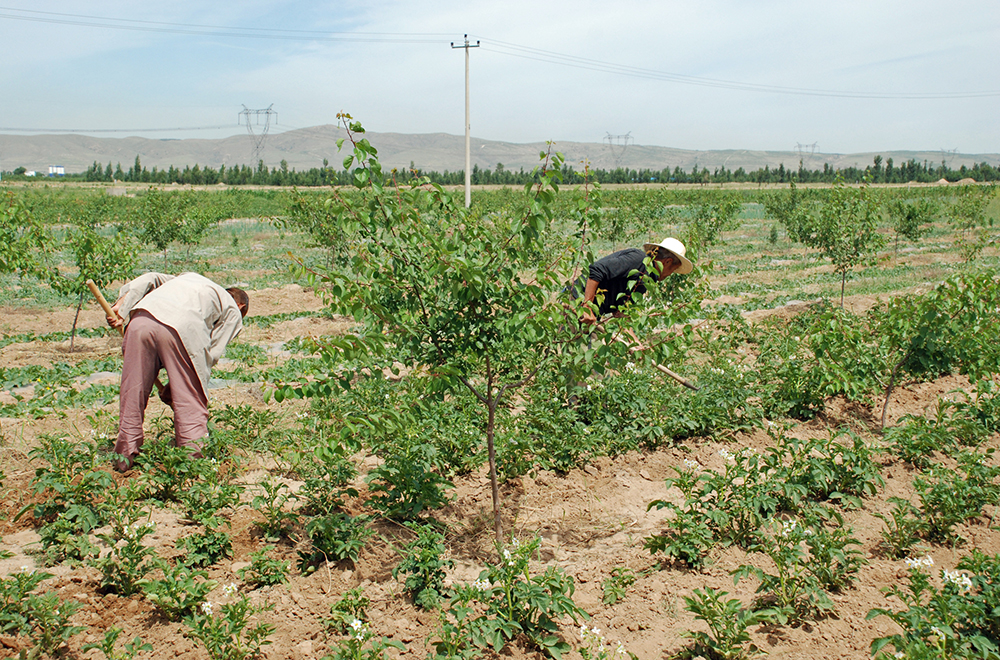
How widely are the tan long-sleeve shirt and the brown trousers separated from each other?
57mm

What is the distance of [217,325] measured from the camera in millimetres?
4855

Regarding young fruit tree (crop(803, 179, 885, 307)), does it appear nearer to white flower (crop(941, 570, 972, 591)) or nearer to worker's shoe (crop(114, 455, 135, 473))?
white flower (crop(941, 570, 972, 591))

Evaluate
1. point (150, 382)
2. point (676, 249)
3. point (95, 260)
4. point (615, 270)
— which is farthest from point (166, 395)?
point (95, 260)

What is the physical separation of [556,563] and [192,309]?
3.07m

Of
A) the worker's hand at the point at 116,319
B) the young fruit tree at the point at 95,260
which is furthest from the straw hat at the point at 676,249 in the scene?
the young fruit tree at the point at 95,260

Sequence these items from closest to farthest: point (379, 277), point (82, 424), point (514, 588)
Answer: point (514, 588)
point (379, 277)
point (82, 424)

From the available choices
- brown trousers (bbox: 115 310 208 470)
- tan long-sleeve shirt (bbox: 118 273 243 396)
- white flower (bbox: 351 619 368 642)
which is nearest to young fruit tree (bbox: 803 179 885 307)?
tan long-sleeve shirt (bbox: 118 273 243 396)

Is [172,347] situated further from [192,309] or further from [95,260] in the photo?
[95,260]

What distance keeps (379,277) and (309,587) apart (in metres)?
1.70

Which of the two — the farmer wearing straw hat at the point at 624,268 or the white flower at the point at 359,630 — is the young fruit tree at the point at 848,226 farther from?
the white flower at the point at 359,630

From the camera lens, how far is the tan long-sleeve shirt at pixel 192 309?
4395 mm

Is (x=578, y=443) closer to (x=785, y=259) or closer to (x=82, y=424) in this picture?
(x=82, y=424)

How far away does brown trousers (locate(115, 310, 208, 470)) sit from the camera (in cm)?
431

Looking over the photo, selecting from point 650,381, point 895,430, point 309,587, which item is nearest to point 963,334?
point 895,430
